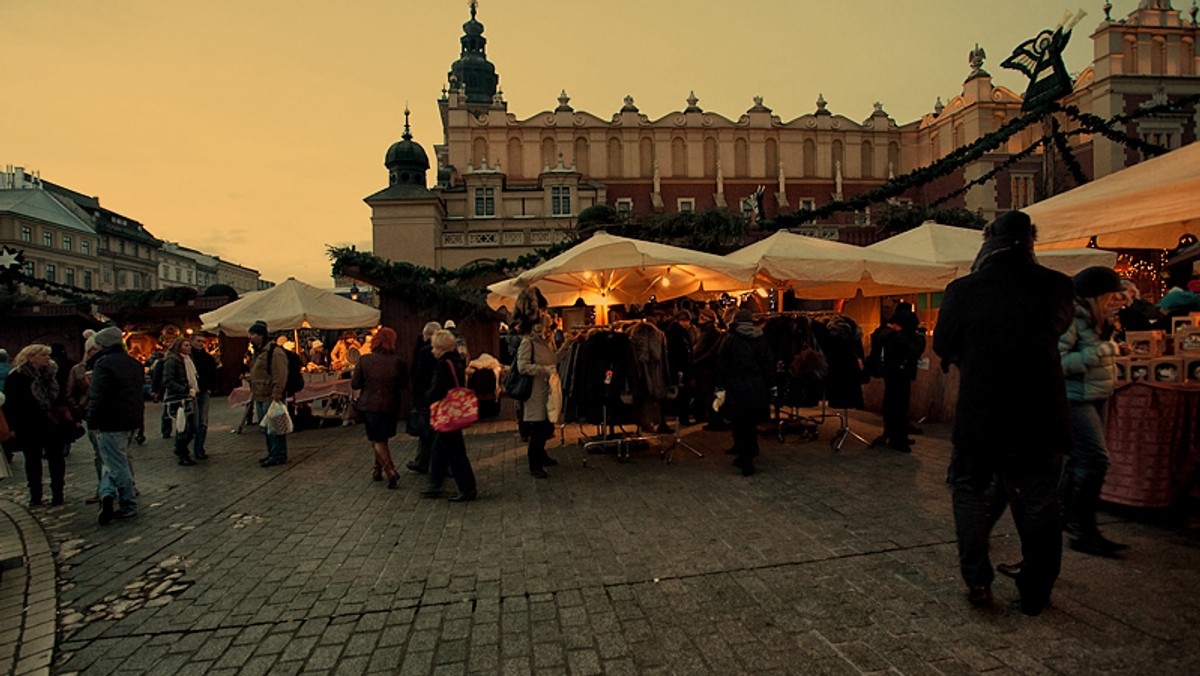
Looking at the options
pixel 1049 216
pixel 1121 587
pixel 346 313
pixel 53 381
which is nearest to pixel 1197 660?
pixel 1121 587

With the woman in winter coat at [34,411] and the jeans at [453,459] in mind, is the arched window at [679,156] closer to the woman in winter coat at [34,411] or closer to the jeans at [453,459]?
the jeans at [453,459]

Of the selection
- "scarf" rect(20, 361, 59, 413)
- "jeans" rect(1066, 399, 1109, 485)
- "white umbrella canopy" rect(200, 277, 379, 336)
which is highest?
"white umbrella canopy" rect(200, 277, 379, 336)

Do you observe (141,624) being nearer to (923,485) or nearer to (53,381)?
(53,381)

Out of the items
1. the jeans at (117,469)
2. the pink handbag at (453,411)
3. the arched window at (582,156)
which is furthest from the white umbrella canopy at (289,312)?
the arched window at (582,156)

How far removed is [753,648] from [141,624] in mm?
3625

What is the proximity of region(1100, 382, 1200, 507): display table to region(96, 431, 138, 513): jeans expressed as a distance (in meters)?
9.01

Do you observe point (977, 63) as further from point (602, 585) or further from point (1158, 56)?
point (602, 585)

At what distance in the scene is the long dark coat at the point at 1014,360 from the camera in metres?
3.05

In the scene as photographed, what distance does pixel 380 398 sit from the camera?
6730 mm

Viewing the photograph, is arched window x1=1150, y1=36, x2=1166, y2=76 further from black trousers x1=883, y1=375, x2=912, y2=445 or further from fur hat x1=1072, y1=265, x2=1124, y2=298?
fur hat x1=1072, y1=265, x2=1124, y2=298

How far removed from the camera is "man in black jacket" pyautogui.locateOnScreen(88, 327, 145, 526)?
234 inches

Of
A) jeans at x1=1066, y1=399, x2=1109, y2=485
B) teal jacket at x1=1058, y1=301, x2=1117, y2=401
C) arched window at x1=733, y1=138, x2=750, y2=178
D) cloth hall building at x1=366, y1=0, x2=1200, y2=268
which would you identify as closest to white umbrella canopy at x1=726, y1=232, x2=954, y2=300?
teal jacket at x1=1058, y1=301, x2=1117, y2=401

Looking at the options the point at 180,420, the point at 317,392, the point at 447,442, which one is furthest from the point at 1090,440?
the point at 317,392

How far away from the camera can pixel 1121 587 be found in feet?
11.2
